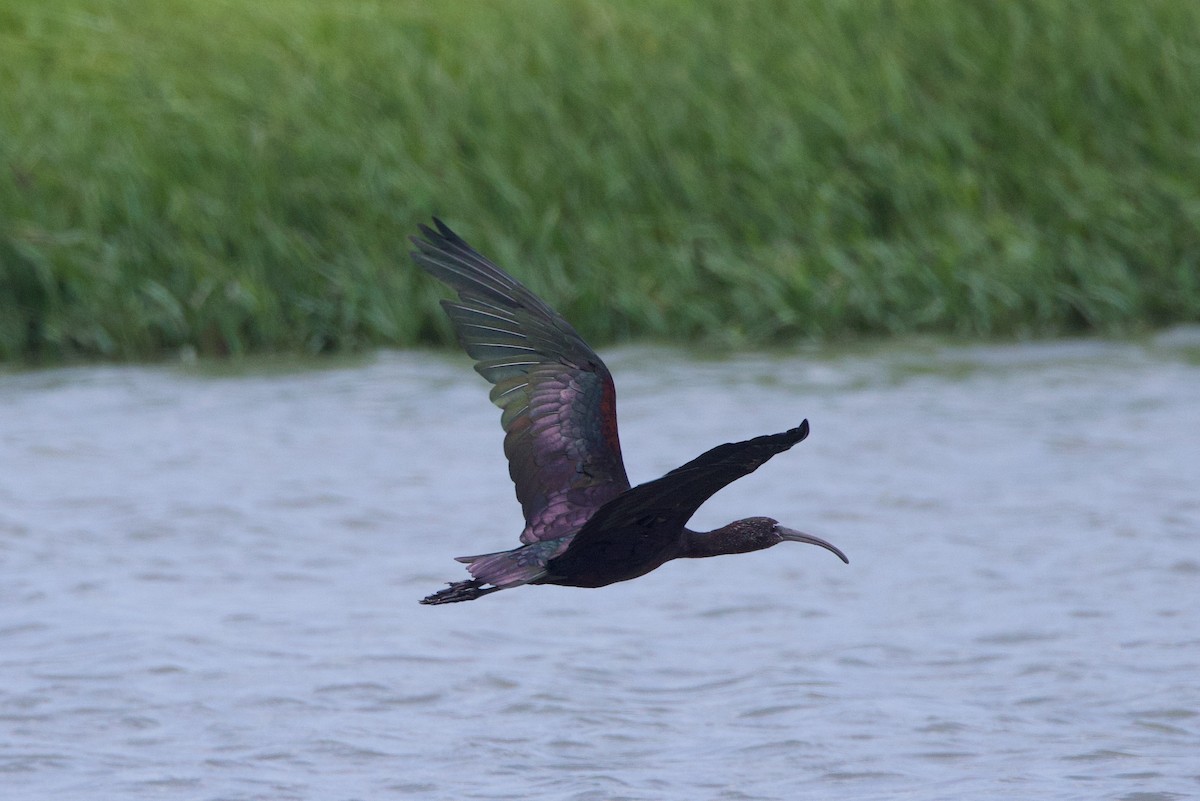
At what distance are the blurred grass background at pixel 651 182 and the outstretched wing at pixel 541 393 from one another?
4.95m

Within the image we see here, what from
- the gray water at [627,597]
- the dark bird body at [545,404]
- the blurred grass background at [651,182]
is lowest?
the gray water at [627,597]

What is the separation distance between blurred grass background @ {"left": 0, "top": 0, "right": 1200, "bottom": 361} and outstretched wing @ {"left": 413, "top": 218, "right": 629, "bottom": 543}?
16.2ft

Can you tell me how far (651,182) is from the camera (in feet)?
32.5

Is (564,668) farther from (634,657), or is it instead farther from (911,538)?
(911,538)

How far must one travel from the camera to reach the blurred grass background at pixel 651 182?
9508 mm

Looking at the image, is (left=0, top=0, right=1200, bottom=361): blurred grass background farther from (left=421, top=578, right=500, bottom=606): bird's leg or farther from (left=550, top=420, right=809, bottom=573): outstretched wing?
(left=421, top=578, right=500, bottom=606): bird's leg

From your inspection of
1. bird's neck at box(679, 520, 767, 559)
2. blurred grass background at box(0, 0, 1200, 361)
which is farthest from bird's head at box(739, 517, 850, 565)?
blurred grass background at box(0, 0, 1200, 361)

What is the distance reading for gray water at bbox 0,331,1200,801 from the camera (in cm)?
521

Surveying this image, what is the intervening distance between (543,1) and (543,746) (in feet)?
22.1

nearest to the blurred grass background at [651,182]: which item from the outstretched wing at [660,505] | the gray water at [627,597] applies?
the gray water at [627,597]

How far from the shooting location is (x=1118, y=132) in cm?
1005

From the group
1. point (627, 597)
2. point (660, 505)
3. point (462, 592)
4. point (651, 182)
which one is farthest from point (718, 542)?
point (651, 182)

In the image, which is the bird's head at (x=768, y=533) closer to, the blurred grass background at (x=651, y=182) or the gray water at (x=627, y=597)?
the gray water at (x=627, y=597)

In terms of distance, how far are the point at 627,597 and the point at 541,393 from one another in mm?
2334
